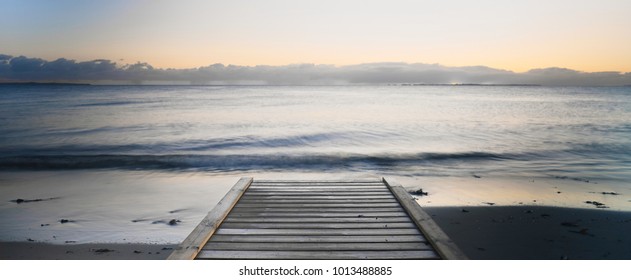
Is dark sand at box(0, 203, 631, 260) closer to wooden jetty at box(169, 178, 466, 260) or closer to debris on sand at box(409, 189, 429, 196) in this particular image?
wooden jetty at box(169, 178, 466, 260)

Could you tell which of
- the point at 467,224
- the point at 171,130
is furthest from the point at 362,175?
the point at 171,130

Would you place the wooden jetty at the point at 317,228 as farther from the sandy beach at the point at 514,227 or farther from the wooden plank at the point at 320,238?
the sandy beach at the point at 514,227

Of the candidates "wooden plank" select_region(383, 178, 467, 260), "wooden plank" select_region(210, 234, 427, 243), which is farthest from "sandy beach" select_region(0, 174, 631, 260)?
"wooden plank" select_region(210, 234, 427, 243)

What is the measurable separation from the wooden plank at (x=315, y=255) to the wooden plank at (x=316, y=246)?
0.23 ft

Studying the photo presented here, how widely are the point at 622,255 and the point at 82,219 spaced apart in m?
7.68

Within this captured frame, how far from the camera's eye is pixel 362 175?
12.6 metres

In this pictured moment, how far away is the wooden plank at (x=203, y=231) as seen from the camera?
3.48 m

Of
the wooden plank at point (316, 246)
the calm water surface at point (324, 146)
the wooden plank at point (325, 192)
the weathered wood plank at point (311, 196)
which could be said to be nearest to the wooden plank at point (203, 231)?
the wooden plank at point (316, 246)

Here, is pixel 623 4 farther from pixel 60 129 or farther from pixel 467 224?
pixel 60 129

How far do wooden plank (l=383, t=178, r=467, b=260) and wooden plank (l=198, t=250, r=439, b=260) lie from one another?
0.10 m

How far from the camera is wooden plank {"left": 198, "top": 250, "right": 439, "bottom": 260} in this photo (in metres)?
3.51

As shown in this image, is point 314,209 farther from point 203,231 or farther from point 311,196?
point 203,231

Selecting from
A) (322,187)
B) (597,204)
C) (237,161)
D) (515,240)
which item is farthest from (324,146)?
(515,240)

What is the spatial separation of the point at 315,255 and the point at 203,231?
1.10 m
